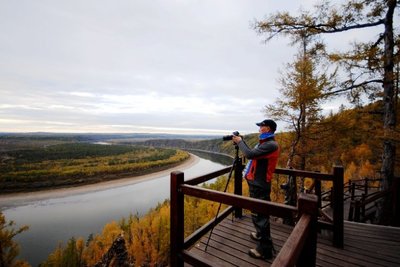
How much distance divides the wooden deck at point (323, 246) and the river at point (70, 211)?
2612 centimetres

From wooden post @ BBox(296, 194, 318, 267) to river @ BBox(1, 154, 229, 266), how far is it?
92.6ft

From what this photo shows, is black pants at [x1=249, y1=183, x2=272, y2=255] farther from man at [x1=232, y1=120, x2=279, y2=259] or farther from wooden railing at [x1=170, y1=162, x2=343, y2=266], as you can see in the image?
wooden railing at [x1=170, y1=162, x2=343, y2=266]

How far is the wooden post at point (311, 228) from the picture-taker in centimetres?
164

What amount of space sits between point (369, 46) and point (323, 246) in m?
6.36

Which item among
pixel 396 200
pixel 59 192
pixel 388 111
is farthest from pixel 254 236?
pixel 59 192

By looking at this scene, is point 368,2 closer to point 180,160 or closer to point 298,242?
point 298,242

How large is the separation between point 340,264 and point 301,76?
11.7 metres

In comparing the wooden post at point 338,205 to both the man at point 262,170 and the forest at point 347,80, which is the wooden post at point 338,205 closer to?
the man at point 262,170

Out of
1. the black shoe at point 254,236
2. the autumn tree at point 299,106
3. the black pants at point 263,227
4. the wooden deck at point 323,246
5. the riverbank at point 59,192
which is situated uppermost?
the autumn tree at point 299,106

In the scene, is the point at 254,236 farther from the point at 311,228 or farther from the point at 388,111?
the point at 388,111

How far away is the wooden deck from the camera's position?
322 cm

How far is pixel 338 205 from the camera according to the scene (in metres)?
3.77

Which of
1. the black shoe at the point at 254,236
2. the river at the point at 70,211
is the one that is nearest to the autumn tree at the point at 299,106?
the black shoe at the point at 254,236

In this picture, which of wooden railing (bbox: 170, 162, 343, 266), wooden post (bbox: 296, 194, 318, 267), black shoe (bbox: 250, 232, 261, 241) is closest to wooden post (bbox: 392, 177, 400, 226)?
wooden railing (bbox: 170, 162, 343, 266)
